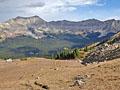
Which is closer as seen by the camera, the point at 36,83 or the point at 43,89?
the point at 43,89

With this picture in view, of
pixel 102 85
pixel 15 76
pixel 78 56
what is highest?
pixel 102 85

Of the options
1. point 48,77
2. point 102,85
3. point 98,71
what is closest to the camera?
Result: point 102,85

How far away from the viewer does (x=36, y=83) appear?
185 ft

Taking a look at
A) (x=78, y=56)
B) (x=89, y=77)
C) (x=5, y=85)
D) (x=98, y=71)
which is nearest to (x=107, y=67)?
(x=98, y=71)

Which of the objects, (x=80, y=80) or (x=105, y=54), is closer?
(x=80, y=80)

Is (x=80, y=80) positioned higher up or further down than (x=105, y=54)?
higher up

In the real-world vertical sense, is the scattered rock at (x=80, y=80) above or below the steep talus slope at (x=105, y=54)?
above

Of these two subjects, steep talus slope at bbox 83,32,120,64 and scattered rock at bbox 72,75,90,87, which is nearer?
scattered rock at bbox 72,75,90,87

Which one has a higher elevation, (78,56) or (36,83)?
(36,83)

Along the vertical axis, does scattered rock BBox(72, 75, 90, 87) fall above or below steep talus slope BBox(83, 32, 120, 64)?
above

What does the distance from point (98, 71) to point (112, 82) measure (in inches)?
350

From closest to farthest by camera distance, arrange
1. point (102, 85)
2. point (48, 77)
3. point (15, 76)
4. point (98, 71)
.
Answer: point (102, 85), point (98, 71), point (48, 77), point (15, 76)

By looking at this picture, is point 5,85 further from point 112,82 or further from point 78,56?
point 78,56

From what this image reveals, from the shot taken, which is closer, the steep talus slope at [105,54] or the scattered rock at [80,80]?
the scattered rock at [80,80]
